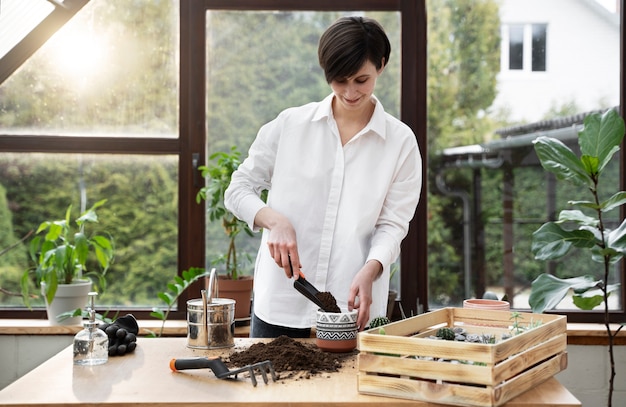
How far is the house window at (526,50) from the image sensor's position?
3.71 meters

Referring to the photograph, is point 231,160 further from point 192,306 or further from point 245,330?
point 192,306

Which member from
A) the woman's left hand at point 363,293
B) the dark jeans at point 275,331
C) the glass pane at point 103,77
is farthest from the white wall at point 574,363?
the woman's left hand at point 363,293

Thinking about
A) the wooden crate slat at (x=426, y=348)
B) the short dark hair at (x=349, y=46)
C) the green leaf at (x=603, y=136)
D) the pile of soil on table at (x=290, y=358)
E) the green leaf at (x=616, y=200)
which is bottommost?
the pile of soil on table at (x=290, y=358)

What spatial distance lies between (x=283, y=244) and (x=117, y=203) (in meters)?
1.89

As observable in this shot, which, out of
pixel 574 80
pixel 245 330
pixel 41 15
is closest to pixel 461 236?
pixel 574 80

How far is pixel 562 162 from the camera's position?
119 inches

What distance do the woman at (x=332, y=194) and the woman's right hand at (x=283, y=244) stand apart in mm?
38

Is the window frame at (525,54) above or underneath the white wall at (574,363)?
above

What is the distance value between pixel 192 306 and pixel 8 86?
7.37 ft

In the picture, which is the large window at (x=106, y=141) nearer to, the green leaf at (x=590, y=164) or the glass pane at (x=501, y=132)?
the glass pane at (x=501, y=132)

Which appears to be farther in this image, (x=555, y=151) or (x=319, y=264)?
(x=555, y=151)

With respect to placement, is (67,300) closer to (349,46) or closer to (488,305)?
(349,46)

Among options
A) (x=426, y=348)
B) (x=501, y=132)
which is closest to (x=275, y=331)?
(x=426, y=348)

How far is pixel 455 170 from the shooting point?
12.3ft
